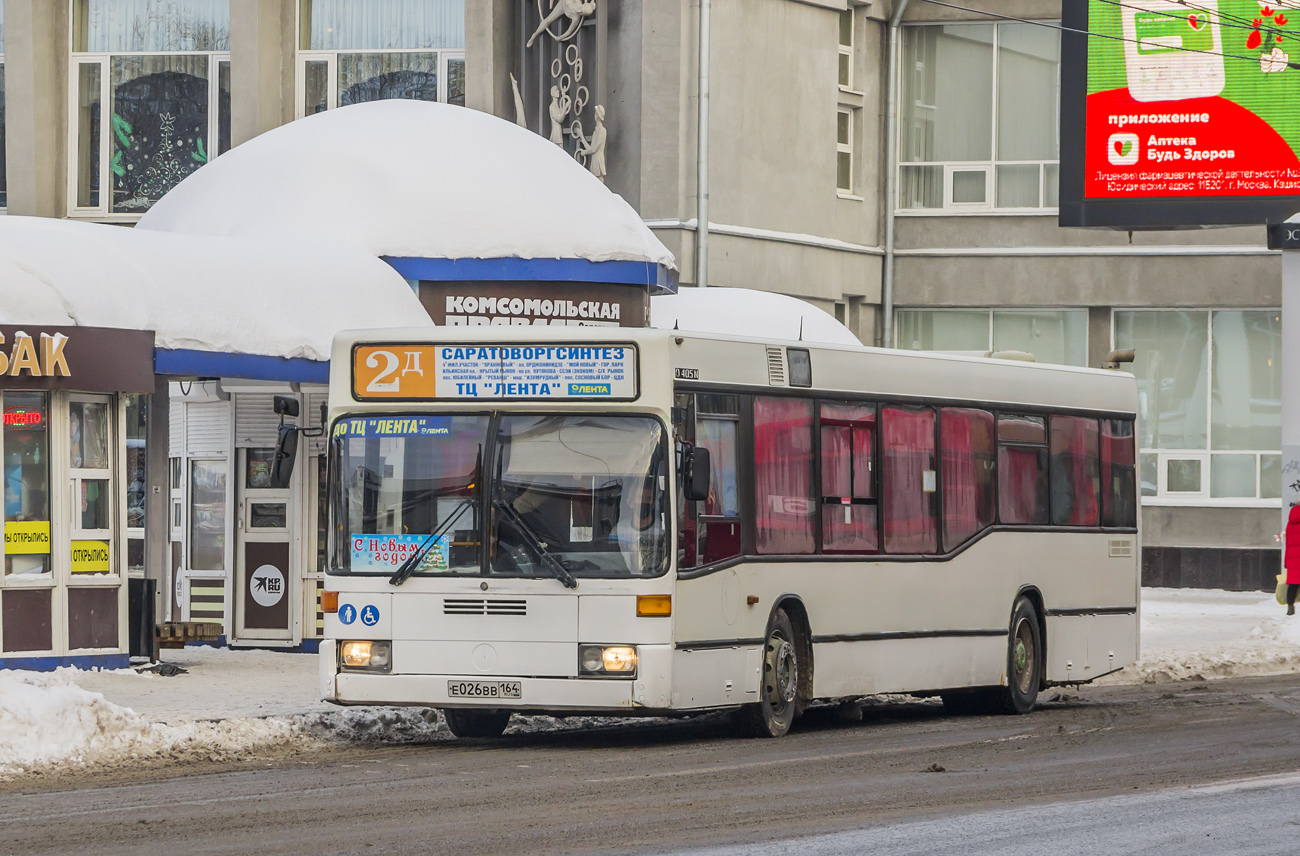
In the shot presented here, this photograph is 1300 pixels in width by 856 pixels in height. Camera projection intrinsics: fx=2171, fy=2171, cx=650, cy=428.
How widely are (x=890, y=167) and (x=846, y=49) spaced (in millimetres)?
2096

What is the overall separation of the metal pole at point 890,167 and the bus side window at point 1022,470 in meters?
→ 17.7

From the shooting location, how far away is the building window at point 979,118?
115 ft

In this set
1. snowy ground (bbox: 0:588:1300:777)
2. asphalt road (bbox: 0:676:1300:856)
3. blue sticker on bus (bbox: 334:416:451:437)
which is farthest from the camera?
blue sticker on bus (bbox: 334:416:451:437)

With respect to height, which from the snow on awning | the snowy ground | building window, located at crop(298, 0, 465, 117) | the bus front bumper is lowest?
the snowy ground

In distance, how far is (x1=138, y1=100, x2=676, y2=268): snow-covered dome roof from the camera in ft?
69.3

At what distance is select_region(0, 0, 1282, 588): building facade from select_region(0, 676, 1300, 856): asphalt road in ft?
54.7

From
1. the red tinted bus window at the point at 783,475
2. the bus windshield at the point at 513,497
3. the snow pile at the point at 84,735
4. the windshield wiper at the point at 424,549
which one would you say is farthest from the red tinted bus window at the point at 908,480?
the snow pile at the point at 84,735

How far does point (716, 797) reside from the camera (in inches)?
417

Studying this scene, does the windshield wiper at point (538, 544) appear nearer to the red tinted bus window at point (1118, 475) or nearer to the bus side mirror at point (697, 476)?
the bus side mirror at point (697, 476)

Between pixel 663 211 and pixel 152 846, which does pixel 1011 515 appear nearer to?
pixel 152 846

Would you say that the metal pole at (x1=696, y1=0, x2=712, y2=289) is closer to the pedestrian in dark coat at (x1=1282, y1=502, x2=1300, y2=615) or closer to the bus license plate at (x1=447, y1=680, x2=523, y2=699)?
the pedestrian in dark coat at (x1=1282, y1=502, x2=1300, y2=615)

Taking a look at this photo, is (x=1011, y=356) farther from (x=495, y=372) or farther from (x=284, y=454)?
(x=284, y=454)

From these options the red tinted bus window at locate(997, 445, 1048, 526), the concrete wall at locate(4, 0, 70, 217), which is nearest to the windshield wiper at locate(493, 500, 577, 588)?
the red tinted bus window at locate(997, 445, 1048, 526)

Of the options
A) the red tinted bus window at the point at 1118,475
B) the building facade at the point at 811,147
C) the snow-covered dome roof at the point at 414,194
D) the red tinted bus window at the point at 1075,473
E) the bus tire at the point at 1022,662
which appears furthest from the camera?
the building facade at the point at 811,147
